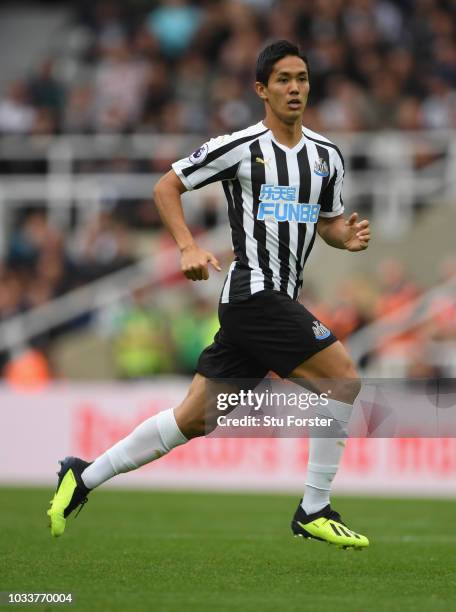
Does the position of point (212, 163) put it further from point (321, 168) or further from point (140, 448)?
point (140, 448)

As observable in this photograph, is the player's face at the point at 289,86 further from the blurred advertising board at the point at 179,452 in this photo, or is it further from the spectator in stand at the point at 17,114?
the spectator in stand at the point at 17,114

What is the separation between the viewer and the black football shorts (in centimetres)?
672

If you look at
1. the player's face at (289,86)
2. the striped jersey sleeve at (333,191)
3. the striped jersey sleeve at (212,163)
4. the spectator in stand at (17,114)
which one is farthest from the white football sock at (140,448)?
the spectator in stand at (17,114)

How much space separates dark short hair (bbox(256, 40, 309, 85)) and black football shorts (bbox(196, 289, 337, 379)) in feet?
3.48

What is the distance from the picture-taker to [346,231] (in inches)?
279

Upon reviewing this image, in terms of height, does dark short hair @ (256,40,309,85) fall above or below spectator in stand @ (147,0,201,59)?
below

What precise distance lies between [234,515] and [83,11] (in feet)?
40.3

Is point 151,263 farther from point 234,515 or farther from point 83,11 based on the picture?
point 234,515

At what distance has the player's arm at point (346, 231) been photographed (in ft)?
22.9

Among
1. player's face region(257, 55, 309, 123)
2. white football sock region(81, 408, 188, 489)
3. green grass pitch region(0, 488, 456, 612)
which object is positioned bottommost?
green grass pitch region(0, 488, 456, 612)

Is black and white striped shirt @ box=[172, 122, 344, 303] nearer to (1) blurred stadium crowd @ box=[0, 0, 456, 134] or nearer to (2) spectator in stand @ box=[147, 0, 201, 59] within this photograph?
(1) blurred stadium crowd @ box=[0, 0, 456, 134]

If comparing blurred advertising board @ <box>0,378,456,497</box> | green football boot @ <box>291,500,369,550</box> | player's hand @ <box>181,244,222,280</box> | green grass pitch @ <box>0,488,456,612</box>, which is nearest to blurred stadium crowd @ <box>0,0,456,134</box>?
blurred advertising board @ <box>0,378,456,497</box>

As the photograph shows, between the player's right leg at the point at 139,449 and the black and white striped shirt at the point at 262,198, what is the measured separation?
1.73 ft

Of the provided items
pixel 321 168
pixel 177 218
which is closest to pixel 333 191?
pixel 321 168
